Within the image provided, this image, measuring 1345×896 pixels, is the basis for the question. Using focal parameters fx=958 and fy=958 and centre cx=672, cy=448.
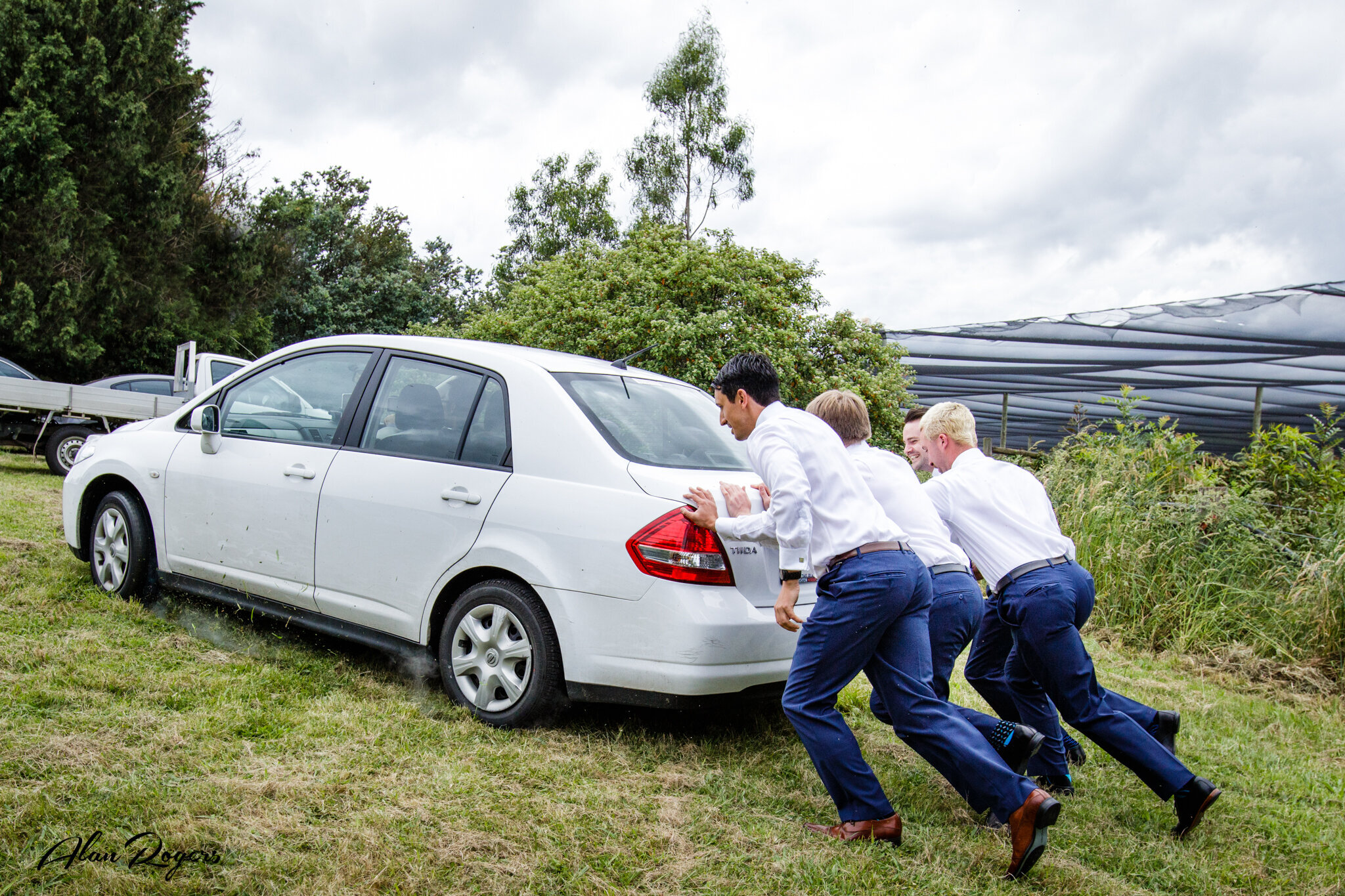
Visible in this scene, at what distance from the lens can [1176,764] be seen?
11.5 feet

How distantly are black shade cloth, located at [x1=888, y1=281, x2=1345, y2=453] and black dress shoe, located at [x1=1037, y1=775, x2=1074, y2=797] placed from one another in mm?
5852

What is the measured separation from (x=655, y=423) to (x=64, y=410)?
11.4m

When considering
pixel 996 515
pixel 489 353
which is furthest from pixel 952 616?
pixel 489 353

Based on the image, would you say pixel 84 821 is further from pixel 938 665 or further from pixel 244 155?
pixel 244 155

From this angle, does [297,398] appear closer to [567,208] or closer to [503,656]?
[503,656]

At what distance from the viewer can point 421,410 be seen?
4316 millimetres

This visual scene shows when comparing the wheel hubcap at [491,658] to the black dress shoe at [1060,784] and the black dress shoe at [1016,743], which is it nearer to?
the black dress shoe at [1016,743]

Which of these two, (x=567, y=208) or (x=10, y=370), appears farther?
(x=567, y=208)

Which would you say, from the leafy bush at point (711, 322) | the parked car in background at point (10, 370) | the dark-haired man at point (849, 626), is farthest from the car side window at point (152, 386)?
the dark-haired man at point (849, 626)

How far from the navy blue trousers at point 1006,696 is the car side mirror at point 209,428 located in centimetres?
384

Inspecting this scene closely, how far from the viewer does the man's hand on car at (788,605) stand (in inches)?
125

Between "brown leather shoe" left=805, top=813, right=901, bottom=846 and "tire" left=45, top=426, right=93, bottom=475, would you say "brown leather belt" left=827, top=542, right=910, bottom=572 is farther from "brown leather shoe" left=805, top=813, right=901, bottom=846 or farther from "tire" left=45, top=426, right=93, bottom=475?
"tire" left=45, top=426, right=93, bottom=475

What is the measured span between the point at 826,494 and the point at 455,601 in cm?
167

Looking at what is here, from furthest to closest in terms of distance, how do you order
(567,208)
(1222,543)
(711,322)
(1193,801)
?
(567,208), (711,322), (1222,543), (1193,801)
